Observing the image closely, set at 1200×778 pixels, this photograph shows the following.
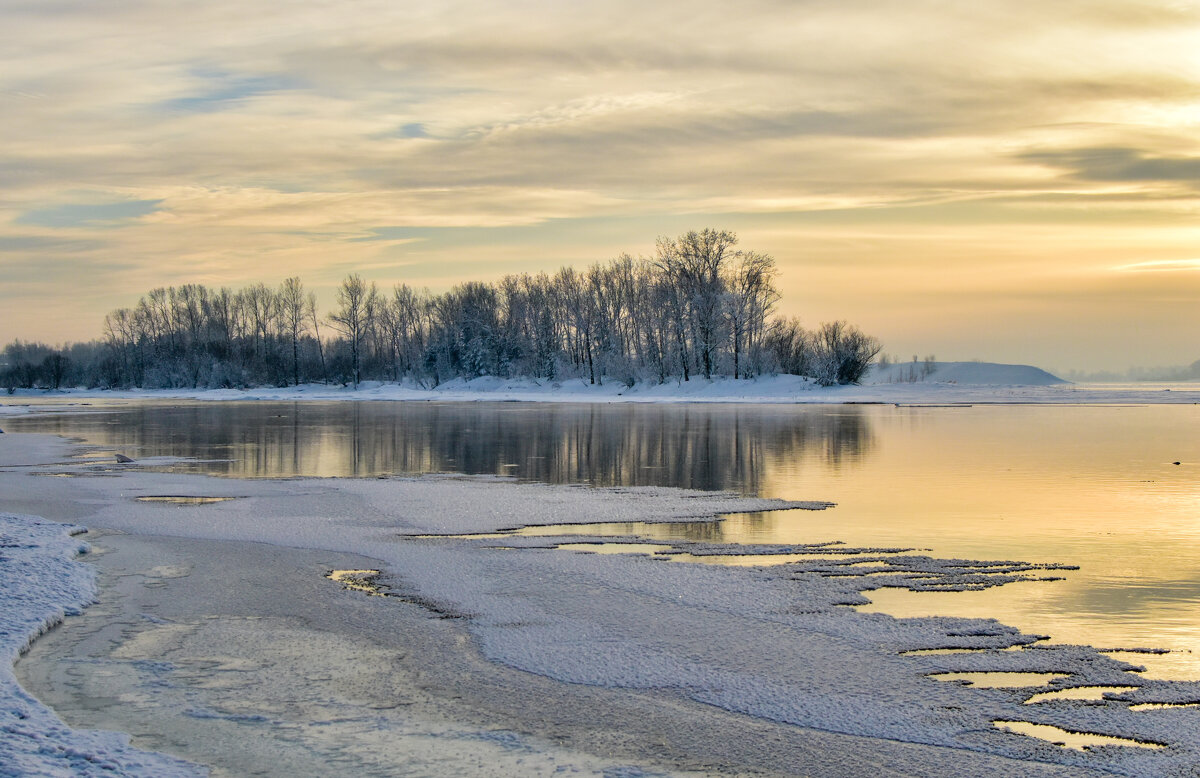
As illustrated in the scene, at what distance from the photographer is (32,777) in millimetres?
4582

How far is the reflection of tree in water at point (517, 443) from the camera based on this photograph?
19672 millimetres

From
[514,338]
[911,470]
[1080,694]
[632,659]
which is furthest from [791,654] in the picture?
[514,338]

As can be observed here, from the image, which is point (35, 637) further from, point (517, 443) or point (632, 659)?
point (517, 443)

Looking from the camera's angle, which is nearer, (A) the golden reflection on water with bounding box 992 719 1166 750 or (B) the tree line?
(A) the golden reflection on water with bounding box 992 719 1166 750

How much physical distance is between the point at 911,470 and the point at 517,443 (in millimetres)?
11280

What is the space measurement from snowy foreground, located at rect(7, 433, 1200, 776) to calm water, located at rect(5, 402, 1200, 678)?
28.9 inches

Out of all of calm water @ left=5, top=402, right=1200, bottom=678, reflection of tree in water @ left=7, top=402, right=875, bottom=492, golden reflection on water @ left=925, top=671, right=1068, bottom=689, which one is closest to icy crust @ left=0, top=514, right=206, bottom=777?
golden reflection on water @ left=925, top=671, right=1068, bottom=689

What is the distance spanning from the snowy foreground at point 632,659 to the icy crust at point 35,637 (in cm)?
2

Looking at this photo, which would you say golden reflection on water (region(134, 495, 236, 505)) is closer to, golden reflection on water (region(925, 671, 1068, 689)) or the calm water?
the calm water

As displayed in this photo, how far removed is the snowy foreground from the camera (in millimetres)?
5328

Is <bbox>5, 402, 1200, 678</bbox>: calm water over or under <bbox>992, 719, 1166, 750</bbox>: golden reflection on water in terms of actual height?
over

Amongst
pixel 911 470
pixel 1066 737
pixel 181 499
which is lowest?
pixel 1066 737

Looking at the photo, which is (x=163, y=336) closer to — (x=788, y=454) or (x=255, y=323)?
(x=255, y=323)

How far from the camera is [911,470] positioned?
62.5 ft
